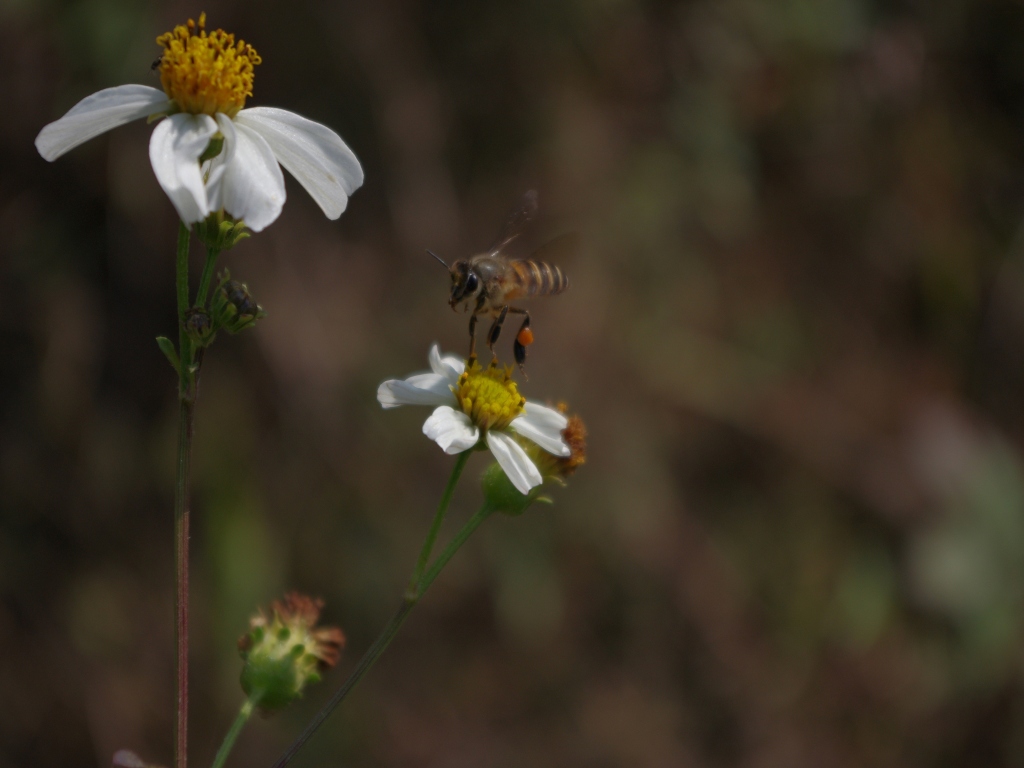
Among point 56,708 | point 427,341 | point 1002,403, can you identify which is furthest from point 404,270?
point 1002,403

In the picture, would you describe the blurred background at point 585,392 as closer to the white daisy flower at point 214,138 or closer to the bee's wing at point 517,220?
the bee's wing at point 517,220

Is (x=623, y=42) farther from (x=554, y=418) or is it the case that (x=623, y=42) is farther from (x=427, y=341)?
(x=554, y=418)

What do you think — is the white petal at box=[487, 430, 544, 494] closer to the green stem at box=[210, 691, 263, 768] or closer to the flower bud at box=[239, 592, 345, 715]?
the flower bud at box=[239, 592, 345, 715]

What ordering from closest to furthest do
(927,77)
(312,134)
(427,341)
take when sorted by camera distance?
1. (312,134)
2. (427,341)
3. (927,77)

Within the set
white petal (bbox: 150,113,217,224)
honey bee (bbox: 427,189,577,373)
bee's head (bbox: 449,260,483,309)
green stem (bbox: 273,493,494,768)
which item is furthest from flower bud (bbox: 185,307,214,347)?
bee's head (bbox: 449,260,483,309)

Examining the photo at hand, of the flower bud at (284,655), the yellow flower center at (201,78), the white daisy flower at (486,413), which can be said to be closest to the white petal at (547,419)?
the white daisy flower at (486,413)

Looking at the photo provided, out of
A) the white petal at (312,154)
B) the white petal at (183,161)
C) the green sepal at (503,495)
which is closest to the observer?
the white petal at (183,161)

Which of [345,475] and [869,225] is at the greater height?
[869,225]

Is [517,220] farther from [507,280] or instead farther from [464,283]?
[464,283]
